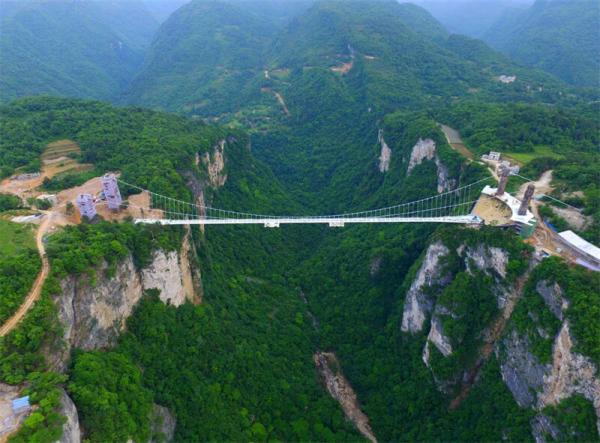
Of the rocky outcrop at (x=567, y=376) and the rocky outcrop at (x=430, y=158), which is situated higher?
the rocky outcrop at (x=430, y=158)

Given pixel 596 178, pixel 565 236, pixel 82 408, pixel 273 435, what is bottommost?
pixel 273 435

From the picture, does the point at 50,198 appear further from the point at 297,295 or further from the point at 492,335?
the point at 492,335

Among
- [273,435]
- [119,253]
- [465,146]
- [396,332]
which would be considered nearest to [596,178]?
[465,146]

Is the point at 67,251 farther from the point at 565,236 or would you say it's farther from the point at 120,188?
the point at 565,236

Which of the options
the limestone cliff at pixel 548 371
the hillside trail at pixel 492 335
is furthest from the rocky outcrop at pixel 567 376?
the hillside trail at pixel 492 335

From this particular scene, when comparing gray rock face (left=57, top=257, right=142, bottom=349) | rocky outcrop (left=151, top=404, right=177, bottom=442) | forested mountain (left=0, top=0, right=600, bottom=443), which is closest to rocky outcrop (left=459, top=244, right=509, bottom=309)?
forested mountain (left=0, top=0, right=600, bottom=443)

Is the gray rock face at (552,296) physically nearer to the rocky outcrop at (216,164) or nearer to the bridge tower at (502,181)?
the bridge tower at (502,181)
